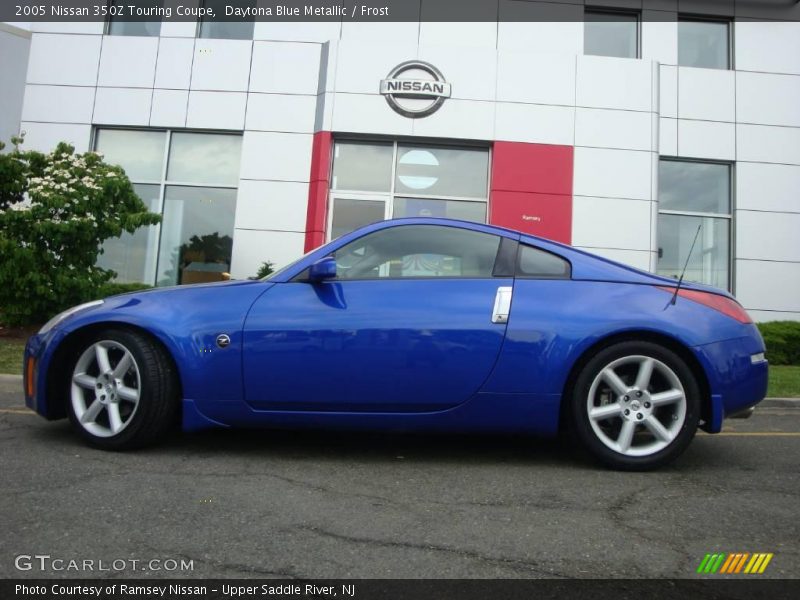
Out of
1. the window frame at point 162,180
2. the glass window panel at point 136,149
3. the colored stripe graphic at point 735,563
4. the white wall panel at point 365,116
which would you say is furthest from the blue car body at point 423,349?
the glass window panel at point 136,149

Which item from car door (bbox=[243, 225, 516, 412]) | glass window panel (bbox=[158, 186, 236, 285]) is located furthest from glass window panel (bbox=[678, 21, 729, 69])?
car door (bbox=[243, 225, 516, 412])

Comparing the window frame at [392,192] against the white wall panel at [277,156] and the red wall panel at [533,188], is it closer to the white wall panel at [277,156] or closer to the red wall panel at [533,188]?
the red wall panel at [533,188]

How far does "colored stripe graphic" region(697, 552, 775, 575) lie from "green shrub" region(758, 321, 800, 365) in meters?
8.72

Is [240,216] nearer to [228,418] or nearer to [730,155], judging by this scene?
[228,418]

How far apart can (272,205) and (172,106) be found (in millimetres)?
2620

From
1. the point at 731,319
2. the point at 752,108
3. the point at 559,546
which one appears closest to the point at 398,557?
the point at 559,546

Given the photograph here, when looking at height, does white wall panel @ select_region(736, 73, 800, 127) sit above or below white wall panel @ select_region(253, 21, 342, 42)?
below

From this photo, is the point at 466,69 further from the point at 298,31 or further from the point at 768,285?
the point at 768,285

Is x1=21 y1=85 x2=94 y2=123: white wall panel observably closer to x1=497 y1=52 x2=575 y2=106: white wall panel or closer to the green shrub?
x1=497 y1=52 x2=575 y2=106: white wall panel

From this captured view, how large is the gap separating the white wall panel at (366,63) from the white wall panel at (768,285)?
7023 mm

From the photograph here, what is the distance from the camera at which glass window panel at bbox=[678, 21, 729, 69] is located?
38.0 ft

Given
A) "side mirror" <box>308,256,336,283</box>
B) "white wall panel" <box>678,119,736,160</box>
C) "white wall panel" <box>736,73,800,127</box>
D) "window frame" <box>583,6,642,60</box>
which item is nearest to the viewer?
"side mirror" <box>308,256,336,283</box>

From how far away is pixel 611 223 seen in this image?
1064 centimetres
